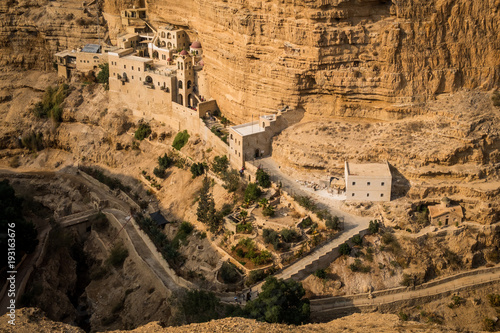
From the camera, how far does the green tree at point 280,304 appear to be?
3106 centimetres

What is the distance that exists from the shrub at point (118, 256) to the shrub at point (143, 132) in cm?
1155

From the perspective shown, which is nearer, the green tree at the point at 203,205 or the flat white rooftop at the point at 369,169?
the flat white rooftop at the point at 369,169

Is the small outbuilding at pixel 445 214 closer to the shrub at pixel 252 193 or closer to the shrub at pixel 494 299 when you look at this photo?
the shrub at pixel 494 299

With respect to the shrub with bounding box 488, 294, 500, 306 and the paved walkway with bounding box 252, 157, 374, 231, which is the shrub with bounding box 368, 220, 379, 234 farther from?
the shrub with bounding box 488, 294, 500, 306

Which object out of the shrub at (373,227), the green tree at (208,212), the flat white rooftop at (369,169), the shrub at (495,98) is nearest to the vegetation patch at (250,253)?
the green tree at (208,212)

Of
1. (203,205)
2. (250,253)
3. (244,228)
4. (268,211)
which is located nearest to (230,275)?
(250,253)

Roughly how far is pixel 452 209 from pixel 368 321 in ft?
44.1

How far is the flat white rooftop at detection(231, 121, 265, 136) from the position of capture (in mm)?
42688

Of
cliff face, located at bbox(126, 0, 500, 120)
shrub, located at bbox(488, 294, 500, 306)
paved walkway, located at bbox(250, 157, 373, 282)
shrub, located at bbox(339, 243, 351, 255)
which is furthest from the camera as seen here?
cliff face, located at bbox(126, 0, 500, 120)

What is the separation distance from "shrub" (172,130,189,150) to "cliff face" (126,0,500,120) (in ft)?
28.1

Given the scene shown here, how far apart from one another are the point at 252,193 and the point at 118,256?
977 cm

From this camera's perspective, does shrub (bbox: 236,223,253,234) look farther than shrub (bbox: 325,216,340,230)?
Yes

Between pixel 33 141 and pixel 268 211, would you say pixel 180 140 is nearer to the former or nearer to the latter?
pixel 268 211

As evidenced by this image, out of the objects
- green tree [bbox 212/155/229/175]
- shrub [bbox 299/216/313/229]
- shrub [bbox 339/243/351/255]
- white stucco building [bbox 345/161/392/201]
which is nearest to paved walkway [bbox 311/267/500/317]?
shrub [bbox 339/243/351/255]
